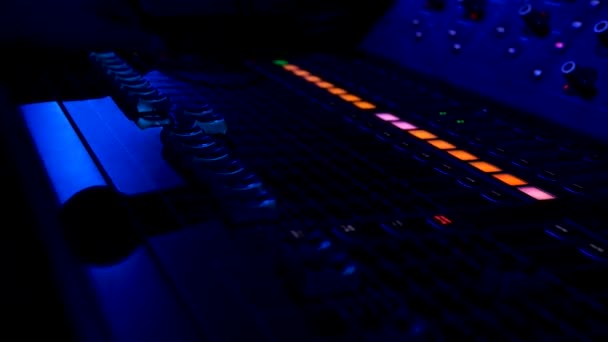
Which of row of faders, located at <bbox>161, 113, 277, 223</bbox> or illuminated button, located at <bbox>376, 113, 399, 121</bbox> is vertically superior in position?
row of faders, located at <bbox>161, 113, 277, 223</bbox>

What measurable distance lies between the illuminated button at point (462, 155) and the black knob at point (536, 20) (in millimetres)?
395

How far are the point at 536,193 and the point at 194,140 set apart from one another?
45cm

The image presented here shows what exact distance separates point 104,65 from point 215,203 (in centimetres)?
63

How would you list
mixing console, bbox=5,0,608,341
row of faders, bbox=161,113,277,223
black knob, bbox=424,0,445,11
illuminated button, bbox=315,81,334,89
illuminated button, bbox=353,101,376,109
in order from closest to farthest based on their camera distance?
1. mixing console, bbox=5,0,608,341
2. row of faders, bbox=161,113,277,223
3. illuminated button, bbox=353,101,376,109
4. illuminated button, bbox=315,81,334,89
5. black knob, bbox=424,0,445,11

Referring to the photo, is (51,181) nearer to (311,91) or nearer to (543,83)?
(311,91)

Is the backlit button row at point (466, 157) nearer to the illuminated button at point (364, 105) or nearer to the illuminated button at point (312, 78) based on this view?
the illuminated button at point (364, 105)

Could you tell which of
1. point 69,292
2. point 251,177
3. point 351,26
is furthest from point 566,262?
point 351,26

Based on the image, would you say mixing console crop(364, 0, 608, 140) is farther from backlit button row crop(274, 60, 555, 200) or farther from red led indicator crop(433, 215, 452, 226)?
red led indicator crop(433, 215, 452, 226)

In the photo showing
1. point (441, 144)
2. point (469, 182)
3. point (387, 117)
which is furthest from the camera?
point (387, 117)

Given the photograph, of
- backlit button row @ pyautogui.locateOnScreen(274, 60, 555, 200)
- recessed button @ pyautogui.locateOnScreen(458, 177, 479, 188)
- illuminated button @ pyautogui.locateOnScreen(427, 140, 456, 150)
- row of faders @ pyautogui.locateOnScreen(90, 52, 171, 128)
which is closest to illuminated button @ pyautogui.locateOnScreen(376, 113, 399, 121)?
backlit button row @ pyautogui.locateOnScreen(274, 60, 555, 200)

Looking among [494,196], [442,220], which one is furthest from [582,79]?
[442,220]

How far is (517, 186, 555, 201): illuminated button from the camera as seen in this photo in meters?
0.76

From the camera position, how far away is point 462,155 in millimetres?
876

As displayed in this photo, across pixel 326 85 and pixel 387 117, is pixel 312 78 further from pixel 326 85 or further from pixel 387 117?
pixel 387 117
